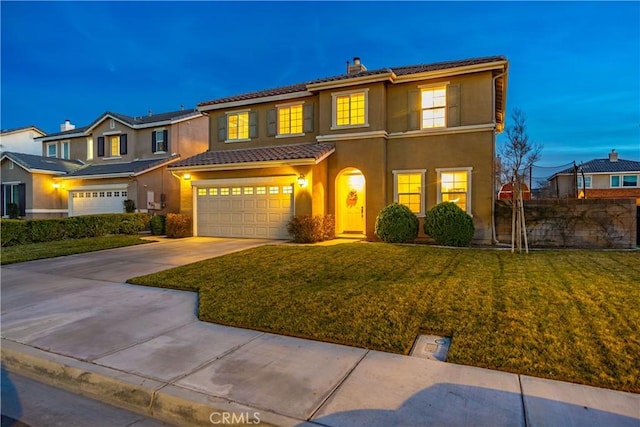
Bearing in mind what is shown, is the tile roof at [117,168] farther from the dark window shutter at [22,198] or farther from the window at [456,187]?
the window at [456,187]

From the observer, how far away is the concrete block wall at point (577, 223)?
11.9m

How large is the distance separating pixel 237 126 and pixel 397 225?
913cm

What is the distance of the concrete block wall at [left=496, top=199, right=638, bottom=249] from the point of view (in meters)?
11.9

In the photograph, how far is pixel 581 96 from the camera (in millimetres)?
55844

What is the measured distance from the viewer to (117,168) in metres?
21.5

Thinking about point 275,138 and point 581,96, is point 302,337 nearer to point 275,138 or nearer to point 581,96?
point 275,138

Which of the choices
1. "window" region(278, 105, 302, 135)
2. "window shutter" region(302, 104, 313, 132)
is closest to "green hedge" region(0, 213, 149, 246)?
"window" region(278, 105, 302, 135)

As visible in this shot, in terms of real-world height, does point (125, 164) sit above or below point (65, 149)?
below

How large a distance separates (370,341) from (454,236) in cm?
832

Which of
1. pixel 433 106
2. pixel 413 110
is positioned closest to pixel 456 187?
pixel 433 106

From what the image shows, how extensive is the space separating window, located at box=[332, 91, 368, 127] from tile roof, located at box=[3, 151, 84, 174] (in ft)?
62.1

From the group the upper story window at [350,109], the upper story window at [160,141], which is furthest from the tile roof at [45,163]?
the upper story window at [350,109]

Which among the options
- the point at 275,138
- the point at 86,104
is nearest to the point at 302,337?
the point at 275,138

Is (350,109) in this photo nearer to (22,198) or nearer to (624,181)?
(22,198)
